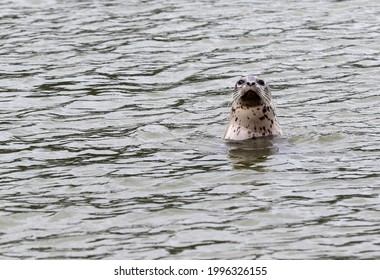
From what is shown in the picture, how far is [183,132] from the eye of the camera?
53.0 ft

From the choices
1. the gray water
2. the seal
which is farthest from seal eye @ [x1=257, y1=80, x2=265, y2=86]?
the gray water

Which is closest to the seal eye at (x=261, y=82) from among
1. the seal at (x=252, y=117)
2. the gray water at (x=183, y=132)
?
the seal at (x=252, y=117)

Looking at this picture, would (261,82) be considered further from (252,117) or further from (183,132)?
(183,132)

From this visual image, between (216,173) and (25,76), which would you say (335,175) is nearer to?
(216,173)

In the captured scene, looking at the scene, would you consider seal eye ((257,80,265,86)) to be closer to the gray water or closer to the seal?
the seal

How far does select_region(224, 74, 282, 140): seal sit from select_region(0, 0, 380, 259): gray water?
0.79 ft

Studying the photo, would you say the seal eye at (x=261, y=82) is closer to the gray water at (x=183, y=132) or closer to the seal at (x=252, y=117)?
the seal at (x=252, y=117)

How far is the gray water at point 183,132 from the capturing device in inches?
461

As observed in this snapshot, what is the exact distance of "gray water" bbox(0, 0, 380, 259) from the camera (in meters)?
11.7

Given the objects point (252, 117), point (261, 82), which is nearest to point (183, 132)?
point (252, 117)

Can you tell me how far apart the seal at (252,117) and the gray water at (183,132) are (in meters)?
0.24

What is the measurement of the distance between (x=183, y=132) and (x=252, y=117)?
0.96 m

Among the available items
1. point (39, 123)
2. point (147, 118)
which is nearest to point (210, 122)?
point (147, 118)

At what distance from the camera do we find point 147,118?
16.9 metres
